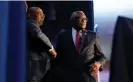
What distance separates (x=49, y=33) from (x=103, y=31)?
0.31m

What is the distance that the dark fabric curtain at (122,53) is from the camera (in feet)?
2.72

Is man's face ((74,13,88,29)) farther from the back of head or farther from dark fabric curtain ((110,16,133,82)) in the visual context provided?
dark fabric curtain ((110,16,133,82))

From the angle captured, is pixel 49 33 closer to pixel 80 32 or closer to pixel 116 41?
pixel 80 32

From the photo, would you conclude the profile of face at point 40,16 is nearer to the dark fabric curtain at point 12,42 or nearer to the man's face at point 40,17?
the man's face at point 40,17

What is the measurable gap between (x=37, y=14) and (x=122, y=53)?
824 millimetres

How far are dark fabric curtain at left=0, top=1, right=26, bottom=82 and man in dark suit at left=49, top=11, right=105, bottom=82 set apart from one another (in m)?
0.33

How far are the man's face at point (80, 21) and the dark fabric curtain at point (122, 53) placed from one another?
70 centimetres

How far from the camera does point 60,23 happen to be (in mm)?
1511

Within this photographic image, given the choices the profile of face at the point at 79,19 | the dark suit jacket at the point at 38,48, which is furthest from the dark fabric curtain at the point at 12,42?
the profile of face at the point at 79,19

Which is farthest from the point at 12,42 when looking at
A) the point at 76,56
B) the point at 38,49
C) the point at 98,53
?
the point at 98,53

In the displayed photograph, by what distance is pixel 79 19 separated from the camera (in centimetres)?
158

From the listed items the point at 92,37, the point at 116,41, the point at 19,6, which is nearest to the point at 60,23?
the point at 92,37

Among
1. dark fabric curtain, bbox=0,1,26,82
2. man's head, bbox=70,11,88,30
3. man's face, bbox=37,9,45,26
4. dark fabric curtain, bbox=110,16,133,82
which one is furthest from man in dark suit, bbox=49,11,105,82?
dark fabric curtain, bbox=110,16,133,82

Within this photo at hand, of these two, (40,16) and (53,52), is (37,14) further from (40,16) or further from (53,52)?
(53,52)
